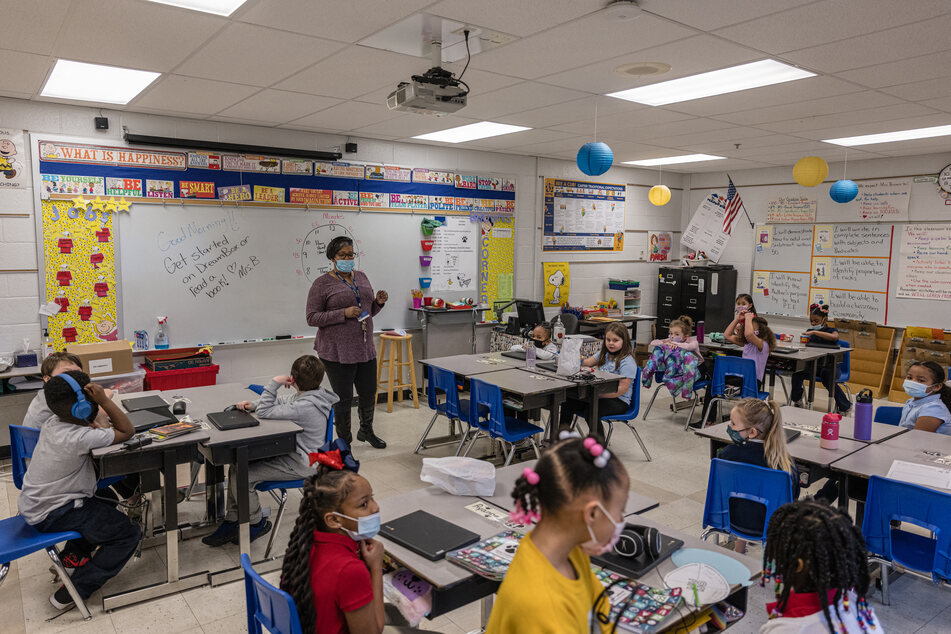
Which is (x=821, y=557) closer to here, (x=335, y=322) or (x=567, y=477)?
(x=567, y=477)

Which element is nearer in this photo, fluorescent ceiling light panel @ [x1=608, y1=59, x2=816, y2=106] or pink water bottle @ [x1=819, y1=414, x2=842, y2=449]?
pink water bottle @ [x1=819, y1=414, x2=842, y2=449]

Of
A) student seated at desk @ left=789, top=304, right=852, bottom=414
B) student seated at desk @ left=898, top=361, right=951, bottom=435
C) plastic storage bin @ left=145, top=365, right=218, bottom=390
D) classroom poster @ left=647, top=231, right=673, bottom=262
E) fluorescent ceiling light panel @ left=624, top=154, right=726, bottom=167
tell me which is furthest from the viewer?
classroom poster @ left=647, top=231, right=673, bottom=262

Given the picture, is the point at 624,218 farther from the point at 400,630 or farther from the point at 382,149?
the point at 400,630

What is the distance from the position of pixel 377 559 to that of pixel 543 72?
3069 millimetres

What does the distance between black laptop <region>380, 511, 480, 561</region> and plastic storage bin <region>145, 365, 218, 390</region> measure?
3.78m

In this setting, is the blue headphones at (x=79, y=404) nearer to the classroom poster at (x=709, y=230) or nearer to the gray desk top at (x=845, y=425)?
the gray desk top at (x=845, y=425)

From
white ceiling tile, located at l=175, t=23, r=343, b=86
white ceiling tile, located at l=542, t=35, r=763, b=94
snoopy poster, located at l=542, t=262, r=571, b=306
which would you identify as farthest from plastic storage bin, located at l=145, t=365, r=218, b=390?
snoopy poster, located at l=542, t=262, r=571, b=306

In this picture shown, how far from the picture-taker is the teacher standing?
5.17 m

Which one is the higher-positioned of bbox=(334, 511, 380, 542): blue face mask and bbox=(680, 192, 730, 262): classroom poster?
bbox=(680, 192, 730, 262): classroom poster

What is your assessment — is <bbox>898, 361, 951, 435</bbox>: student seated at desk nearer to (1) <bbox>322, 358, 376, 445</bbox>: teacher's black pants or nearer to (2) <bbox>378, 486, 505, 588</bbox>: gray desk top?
(2) <bbox>378, 486, 505, 588</bbox>: gray desk top

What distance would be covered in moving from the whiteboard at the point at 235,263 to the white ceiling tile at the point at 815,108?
3497 millimetres

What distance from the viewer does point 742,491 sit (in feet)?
9.80

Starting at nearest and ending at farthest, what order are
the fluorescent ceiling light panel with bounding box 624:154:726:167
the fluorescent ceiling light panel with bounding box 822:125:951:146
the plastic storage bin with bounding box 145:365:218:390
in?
the plastic storage bin with bounding box 145:365:218:390
the fluorescent ceiling light panel with bounding box 822:125:951:146
the fluorescent ceiling light panel with bounding box 624:154:726:167

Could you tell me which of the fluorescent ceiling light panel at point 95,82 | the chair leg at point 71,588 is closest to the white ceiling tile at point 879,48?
the fluorescent ceiling light panel at point 95,82
